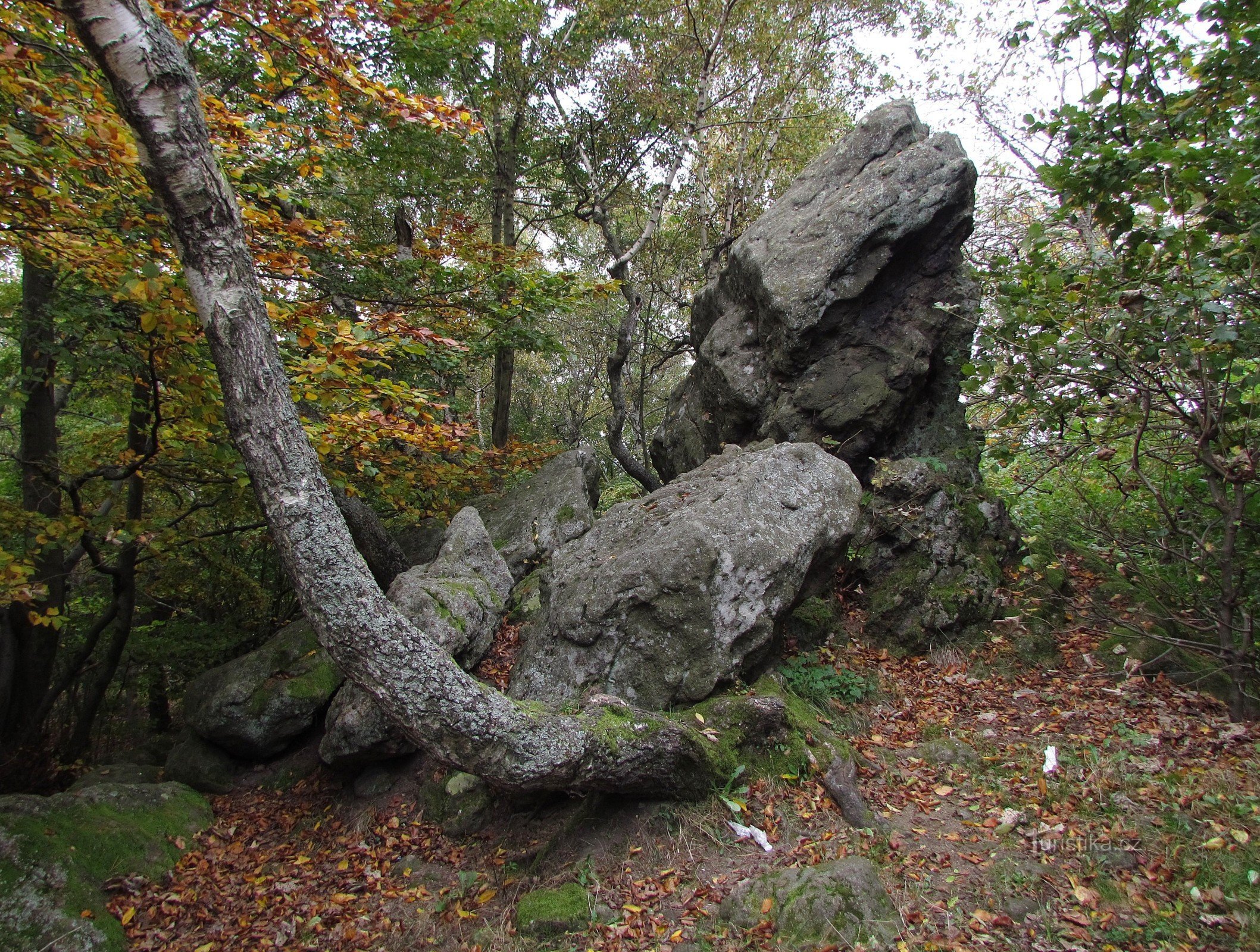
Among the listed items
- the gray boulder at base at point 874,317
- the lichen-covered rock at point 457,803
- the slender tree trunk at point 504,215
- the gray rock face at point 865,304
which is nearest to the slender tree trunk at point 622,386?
the slender tree trunk at point 504,215

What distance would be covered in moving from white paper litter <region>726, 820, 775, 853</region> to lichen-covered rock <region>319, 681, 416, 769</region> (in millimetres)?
3054

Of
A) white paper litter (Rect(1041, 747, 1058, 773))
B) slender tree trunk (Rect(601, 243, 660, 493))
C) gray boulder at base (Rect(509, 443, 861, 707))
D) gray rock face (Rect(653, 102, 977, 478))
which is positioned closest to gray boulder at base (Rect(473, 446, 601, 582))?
slender tree trunk (Rect(601, 243, 660, 493))

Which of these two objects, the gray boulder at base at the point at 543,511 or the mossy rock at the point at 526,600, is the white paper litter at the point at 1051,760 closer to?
the mossy rock at the point at 526,600

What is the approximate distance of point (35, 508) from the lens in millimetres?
7672

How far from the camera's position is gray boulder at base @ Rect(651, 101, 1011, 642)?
8.53 meters

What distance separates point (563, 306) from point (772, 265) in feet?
9.49

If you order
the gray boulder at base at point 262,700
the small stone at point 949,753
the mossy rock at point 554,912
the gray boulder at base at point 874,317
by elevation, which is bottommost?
the mossy rock at point 554,912

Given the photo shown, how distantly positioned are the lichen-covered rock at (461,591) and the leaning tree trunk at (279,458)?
2041 millimetres

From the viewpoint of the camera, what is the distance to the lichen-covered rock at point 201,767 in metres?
6.78

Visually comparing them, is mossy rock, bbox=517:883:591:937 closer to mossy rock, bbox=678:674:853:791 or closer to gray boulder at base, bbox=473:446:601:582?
mossy rock, bbox=678:674:853:791

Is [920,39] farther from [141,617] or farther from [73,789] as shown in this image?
[141,617]

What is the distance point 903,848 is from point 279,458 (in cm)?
471

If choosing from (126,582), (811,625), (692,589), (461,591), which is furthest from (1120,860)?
(126,582)

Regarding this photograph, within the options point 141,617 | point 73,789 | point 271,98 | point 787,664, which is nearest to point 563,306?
point 271,98
